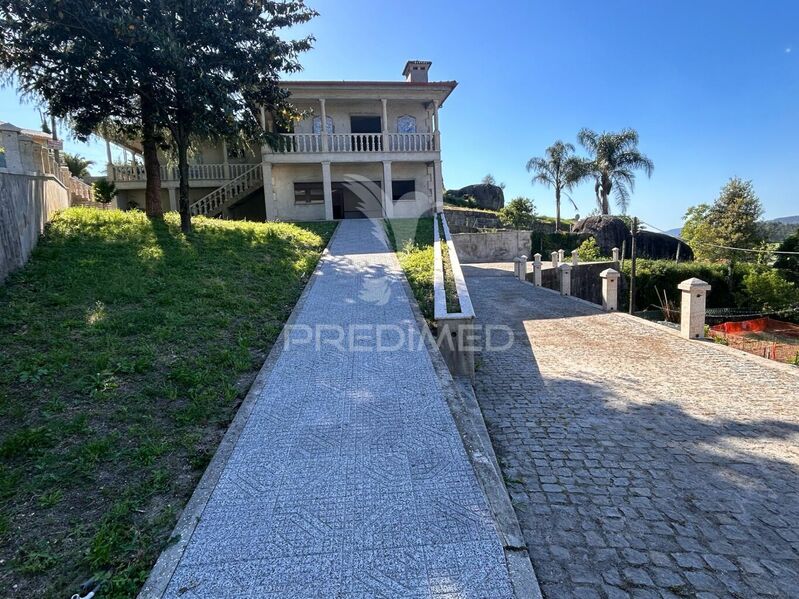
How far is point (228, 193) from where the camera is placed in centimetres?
1922

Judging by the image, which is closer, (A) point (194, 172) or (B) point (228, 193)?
(B) point (228, 193)

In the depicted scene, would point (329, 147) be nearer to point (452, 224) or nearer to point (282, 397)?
point (452, 224)

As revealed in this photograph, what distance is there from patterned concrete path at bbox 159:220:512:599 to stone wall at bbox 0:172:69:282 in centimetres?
551

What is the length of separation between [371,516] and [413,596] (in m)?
0.65

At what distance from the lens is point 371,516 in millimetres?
2875

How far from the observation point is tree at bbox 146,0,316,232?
10.4 metres

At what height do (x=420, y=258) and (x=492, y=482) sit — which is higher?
(x=420, y=258)

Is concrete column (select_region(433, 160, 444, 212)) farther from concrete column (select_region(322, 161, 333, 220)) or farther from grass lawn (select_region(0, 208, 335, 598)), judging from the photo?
grass lawn (select_region(0, 208, 335, 598))

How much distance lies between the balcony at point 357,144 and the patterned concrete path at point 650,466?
1334cm

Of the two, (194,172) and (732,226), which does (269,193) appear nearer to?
(194,172)

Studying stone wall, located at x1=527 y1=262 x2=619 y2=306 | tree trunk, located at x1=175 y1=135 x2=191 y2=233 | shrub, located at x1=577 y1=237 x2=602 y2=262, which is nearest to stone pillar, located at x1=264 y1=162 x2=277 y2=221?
tree trunk, located at x1=175 y1=135 x2=191 y2=233

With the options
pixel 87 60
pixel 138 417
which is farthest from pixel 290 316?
pixel 87 60

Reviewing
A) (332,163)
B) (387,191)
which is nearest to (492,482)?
(387,191)

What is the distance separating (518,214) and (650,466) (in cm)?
2572
